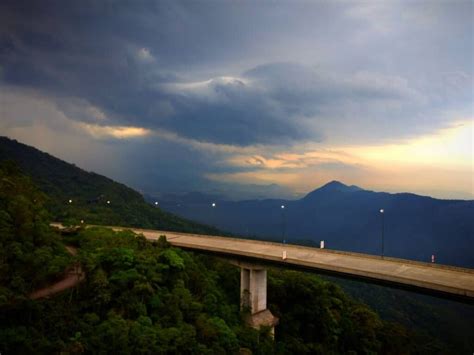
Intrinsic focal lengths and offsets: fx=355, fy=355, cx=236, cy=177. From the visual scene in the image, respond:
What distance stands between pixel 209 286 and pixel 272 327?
25.7 ft

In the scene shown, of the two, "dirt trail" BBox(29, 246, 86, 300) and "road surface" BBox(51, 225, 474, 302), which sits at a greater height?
"road surface" BBox(51, 225, 474, 302)

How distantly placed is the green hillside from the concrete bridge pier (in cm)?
5882

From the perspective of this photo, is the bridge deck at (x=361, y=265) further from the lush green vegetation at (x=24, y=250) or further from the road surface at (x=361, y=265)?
the lush green vegetation at (x=24, y=250)

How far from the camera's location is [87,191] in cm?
13575

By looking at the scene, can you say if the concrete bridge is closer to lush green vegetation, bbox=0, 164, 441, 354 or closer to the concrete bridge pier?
the concrete bridge pier

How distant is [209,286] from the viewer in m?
34.0

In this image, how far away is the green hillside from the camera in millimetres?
102250

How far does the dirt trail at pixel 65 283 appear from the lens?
24109mm

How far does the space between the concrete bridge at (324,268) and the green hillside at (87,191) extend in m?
57.0

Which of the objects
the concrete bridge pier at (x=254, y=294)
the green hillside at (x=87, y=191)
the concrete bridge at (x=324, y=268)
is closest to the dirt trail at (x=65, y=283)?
the concrete bridge at (x=324, y=268)

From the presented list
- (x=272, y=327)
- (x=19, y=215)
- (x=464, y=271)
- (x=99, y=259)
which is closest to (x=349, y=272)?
(x=464, y=271)

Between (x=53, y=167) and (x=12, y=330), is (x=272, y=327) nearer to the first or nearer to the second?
(x=12, y=330)

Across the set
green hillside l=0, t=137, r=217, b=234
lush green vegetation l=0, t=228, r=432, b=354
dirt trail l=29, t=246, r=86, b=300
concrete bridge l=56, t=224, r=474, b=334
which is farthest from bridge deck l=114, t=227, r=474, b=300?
green hillside l=0, t=137, r=217, b=234

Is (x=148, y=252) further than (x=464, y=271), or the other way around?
(x=148, y=252)
